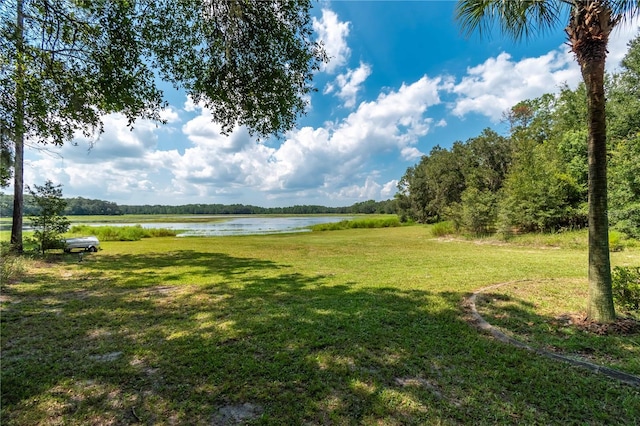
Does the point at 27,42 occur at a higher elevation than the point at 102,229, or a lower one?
higher

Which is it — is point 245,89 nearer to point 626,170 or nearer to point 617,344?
point 617,344

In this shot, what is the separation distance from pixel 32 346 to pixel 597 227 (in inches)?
280

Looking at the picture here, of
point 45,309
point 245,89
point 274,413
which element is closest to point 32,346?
point 45,309

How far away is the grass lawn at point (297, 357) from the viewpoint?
7.38 ft

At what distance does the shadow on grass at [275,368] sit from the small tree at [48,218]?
707cm

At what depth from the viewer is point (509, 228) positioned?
645 inches

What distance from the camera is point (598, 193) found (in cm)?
381

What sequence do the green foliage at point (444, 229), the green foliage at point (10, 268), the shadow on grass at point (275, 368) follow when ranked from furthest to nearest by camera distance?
the green foliage at point (444, 229) < the green foliage at point (10, 268) < the shadow on grass at point (275, 368)

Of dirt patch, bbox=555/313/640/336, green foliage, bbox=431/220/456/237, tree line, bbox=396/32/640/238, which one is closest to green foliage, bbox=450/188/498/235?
tree line, bbox=396/32/640/238

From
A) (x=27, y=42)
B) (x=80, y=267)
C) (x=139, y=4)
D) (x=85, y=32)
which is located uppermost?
(x=139, y=4)

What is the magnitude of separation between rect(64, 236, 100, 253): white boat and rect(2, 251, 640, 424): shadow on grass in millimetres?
8127

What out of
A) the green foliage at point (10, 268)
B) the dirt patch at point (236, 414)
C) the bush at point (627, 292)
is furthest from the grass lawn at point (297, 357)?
the bush at point (627, 292)

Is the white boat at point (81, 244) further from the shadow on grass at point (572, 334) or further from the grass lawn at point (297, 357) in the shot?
the shadow on grass at point (572, 334)

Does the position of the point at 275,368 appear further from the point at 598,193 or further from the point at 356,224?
the point at 356,224
